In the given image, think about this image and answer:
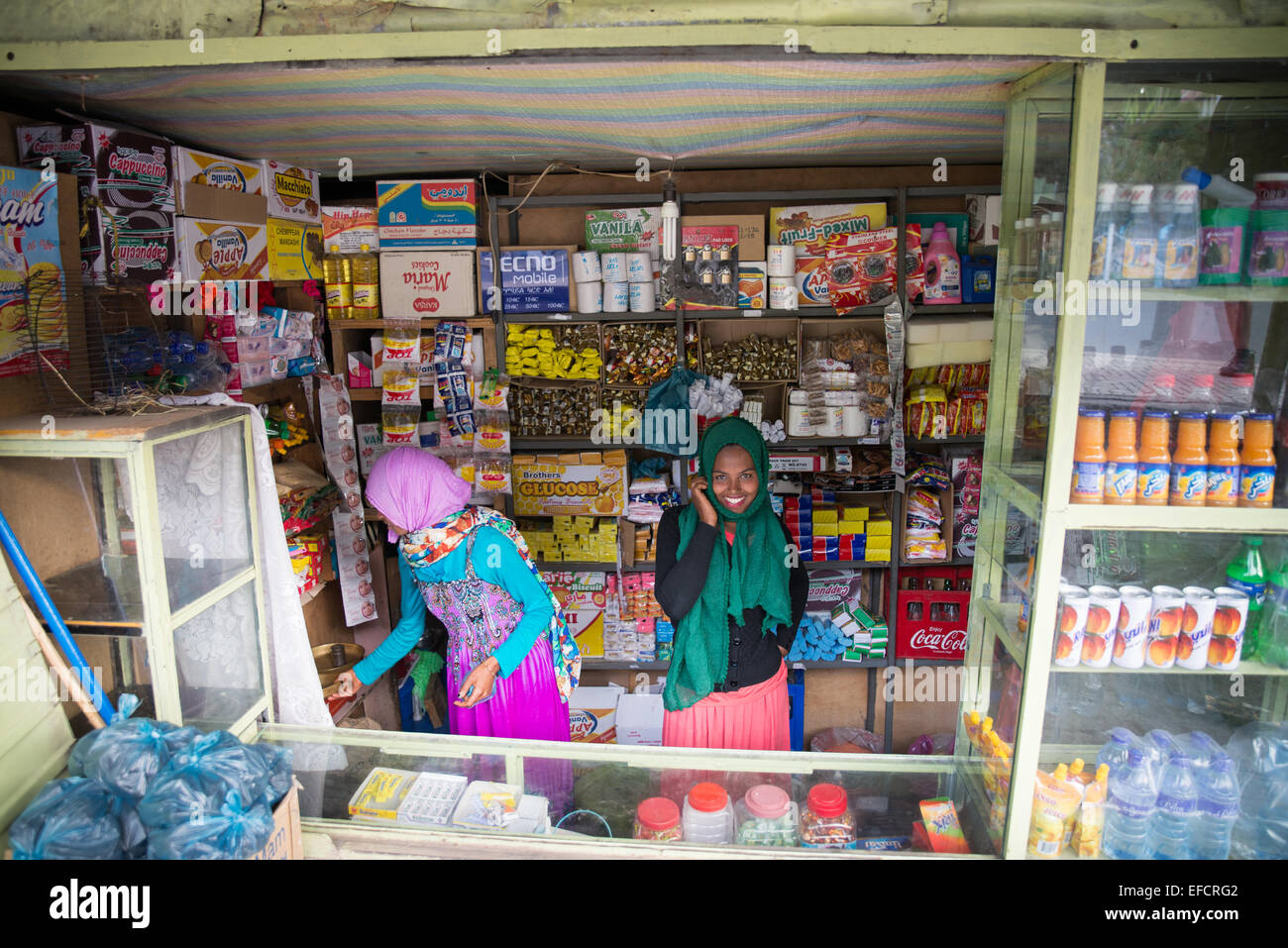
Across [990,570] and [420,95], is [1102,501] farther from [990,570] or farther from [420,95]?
[420,95]

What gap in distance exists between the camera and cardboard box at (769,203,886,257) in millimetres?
3955

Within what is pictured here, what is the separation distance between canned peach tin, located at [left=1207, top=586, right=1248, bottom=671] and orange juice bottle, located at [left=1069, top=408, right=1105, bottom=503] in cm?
41

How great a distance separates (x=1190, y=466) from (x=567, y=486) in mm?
2999

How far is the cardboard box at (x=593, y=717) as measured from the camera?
435 centimetres

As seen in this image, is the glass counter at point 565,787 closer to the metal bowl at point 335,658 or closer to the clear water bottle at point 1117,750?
the clear water bottle at point 1117,750

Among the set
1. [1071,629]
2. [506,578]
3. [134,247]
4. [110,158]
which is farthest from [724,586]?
[110,158]

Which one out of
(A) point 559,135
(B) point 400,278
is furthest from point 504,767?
(B) point 400,278

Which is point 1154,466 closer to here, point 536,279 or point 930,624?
point 930,624

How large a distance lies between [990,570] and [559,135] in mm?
2057

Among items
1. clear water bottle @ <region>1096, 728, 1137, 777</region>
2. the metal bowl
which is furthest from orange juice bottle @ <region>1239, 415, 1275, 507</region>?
the metal bowl

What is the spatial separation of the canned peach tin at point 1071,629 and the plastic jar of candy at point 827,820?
2.14ft

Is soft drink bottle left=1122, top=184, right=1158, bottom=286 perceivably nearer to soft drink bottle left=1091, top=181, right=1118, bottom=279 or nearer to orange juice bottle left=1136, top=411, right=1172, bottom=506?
soft drink bottle left=1091, top=181, right=1118, bottom=279

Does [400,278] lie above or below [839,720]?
above

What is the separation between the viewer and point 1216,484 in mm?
1739
